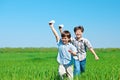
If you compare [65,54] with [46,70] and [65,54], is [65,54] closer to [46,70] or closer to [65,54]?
[65,54]

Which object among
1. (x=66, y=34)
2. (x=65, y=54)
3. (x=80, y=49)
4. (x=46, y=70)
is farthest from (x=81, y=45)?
(x=46, y=70)

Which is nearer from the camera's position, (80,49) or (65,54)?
(65,54)

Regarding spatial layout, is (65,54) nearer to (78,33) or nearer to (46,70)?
(78,33)

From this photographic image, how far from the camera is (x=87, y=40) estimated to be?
30.0ft

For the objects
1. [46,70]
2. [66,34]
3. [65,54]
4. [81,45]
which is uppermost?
[66,34]

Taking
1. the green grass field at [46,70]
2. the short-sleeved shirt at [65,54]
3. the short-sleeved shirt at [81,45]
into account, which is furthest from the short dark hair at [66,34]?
the short-sleeved shirt at [81,45]

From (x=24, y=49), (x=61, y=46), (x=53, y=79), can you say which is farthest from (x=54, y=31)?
(x=24, y=49)

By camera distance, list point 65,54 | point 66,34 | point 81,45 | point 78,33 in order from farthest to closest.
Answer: point 81,45 → point 78,33 → point 65,54 → point 66,34

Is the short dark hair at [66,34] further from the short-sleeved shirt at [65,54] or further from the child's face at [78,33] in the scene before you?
the child's face at [78,33]

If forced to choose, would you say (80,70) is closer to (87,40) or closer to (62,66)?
(87,40)

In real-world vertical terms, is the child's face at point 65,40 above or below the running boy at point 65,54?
above

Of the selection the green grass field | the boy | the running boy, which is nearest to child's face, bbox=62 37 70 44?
the running boy

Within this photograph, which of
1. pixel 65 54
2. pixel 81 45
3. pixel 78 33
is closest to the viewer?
pixel 65 54

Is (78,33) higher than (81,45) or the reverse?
higher
